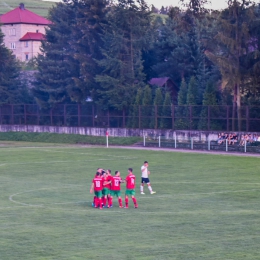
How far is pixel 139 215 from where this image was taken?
2656 centimetres

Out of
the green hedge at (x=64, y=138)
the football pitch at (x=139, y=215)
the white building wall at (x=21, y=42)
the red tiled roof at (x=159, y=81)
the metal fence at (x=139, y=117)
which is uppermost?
A: the white building wall at (x=21, y=42)

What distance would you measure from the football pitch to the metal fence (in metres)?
14.9

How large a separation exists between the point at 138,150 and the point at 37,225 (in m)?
34.5

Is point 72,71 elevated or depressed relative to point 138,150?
A: elevated

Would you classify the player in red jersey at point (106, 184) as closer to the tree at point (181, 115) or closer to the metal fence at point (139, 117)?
the metal fence at point (139, 117)

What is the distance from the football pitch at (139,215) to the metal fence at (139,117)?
588 inches

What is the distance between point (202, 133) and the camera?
206 ft

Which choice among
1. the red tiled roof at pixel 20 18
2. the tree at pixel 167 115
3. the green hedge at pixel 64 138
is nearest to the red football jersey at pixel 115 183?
the green hedge at pixel 64 138

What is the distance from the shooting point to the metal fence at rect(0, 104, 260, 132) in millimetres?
61625

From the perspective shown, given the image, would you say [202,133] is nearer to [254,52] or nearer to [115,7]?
[254,52]

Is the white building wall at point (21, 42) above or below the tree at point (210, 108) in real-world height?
above

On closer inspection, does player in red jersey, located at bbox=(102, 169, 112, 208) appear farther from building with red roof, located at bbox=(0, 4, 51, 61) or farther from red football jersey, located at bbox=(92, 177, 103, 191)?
building with red roof, located at bbox=(0, 4, 51, 61)

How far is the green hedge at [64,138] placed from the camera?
6675 centimetres

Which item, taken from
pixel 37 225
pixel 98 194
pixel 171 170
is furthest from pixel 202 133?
pixel 37 225
